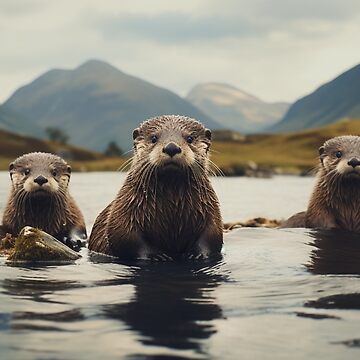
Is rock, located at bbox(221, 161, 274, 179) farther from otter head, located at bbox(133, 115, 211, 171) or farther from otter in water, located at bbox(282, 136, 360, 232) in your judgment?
otter head, located at bbox(133, 115, 211, 171)

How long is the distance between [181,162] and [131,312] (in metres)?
3.74

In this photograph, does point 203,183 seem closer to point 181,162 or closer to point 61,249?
point 181,162

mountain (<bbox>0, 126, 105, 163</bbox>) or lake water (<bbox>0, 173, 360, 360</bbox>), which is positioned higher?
mountain (<bbox>0, 126, 105, 163</bbox>)

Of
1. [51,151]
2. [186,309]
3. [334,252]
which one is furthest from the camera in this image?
[51,151]

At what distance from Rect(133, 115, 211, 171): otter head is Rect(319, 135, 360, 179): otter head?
4.31 metres

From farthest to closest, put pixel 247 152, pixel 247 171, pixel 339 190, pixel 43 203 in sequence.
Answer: pixel 247 152 → pixel 247 171 → pixel 339 190 → pixel 43 203

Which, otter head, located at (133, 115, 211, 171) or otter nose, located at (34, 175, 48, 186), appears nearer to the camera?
otter head, located at (133, 115, 211, 171)

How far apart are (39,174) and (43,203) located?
0.60 metres

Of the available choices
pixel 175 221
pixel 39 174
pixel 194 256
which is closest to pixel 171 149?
pixel 175 221

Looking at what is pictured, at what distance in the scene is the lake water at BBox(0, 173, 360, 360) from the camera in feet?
17.7

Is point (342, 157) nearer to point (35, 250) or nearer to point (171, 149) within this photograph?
point (171, 149)

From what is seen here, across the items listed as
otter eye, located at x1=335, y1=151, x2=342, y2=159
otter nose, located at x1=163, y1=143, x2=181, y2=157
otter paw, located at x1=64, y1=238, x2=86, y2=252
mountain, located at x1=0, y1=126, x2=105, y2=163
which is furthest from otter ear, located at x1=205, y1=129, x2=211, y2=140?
mountain, located at x1=0, y1=126, x2=105, y2=163

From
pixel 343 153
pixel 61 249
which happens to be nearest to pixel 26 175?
pixel 61 249

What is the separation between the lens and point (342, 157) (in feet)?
49.6
